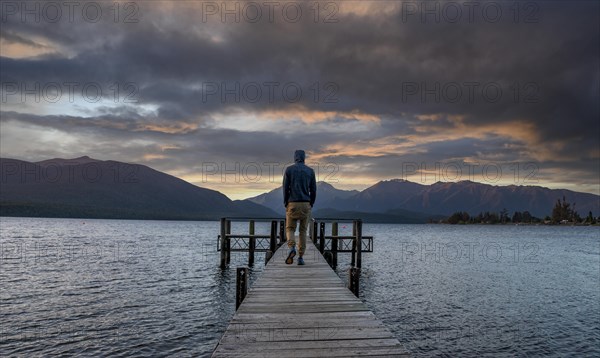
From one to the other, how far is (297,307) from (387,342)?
2.53 metres

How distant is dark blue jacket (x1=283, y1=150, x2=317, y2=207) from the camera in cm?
1143

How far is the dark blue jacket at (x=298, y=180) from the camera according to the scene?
11430 mm

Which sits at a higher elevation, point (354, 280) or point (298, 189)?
point (298, 189)

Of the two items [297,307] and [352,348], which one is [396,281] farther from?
Answer: [352,348]

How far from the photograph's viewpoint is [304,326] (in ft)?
19.7

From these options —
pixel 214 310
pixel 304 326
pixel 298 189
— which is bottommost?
pixel 214 310

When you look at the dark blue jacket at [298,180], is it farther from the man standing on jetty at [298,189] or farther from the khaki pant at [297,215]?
the khaki pant at [297,215]

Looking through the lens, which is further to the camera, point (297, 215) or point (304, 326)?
point (297, 215)

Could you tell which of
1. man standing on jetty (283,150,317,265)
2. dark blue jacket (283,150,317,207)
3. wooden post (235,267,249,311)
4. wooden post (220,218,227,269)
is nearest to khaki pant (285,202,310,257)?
man standing on jetty (283,150,317,265)

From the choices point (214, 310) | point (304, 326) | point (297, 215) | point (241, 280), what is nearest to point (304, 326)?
point (304, 326)

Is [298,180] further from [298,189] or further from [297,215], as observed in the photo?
[297,215]

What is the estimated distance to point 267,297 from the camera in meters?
8.14

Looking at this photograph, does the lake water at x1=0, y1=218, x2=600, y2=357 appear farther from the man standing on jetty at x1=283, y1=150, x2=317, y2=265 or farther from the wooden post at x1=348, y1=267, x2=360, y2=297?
the man standing on jetty at x1=283, y1=150, x2=317, y2=265

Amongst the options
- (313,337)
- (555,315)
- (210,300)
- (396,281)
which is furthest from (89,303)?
(555,315)
